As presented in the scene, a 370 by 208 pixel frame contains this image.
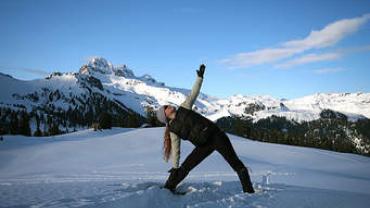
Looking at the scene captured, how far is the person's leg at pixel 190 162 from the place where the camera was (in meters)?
7.65

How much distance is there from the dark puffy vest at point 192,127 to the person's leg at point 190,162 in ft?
0.66

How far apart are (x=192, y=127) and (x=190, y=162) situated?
911 mm

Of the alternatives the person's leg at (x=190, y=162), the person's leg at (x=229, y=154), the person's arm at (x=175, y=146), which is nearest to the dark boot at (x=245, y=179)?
the person's leg at (x=229, y=154)

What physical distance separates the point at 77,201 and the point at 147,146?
27815mm

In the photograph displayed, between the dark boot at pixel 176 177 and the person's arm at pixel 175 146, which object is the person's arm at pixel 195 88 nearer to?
the person's arm at pixel 175 146

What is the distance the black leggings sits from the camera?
297 inches

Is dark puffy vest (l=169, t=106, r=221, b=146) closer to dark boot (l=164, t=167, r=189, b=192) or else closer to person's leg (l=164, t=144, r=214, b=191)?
person's leg (l=164, t=144, r=214, b=191)

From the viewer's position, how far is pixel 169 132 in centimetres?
799

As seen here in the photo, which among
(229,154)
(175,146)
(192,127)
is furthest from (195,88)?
(229,154)

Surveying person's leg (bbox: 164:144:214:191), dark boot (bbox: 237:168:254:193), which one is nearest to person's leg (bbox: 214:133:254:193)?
dark boot (bbox: 237:168:254:193)

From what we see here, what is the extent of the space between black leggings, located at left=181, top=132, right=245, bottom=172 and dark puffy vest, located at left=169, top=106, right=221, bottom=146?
137 mm

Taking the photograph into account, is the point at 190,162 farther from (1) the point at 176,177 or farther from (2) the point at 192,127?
(2) the point at 192,127

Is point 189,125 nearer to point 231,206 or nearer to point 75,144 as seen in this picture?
point 231,206

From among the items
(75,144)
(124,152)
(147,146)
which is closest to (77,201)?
(124,152)
